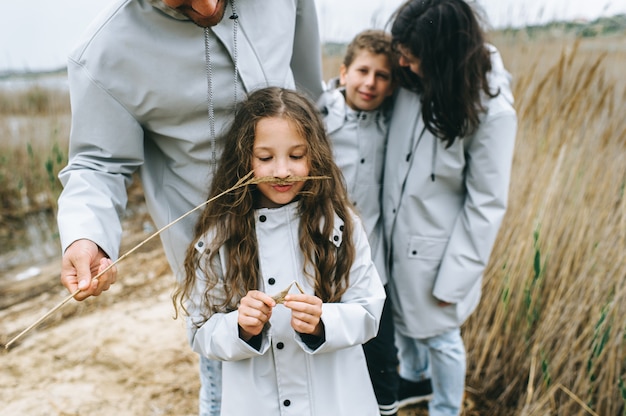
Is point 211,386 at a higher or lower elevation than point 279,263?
lower

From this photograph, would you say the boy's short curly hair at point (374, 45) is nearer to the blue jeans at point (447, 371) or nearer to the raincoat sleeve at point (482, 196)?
the raincoat sleeve at point (482, 196)

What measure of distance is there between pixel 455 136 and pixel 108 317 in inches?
86.3

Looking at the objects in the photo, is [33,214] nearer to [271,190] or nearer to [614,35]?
[271,190]

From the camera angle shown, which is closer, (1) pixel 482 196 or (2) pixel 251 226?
(2) pixel 251 226

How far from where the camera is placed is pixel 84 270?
A: 3.59 ft

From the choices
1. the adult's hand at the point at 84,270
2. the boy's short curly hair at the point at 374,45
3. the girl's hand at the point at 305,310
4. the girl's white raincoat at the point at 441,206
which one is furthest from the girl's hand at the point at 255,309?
the boy's short curly hair at the point at 374,45

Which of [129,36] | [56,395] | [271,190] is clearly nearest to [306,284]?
[271,190]

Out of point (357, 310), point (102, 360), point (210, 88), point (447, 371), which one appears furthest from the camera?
point (102, 360)

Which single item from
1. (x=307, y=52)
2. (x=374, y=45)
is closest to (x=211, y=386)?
(x=307, y=52)

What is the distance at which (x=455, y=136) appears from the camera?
5.49 ft

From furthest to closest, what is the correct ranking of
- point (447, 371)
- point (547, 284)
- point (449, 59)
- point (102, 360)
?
point (102, 360)
point (547, 284)
point (447, 371)
point (449, 59)

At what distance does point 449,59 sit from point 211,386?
127cm

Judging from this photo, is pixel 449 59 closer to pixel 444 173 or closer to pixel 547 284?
pixel 444 173

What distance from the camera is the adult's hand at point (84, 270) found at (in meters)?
1.06
